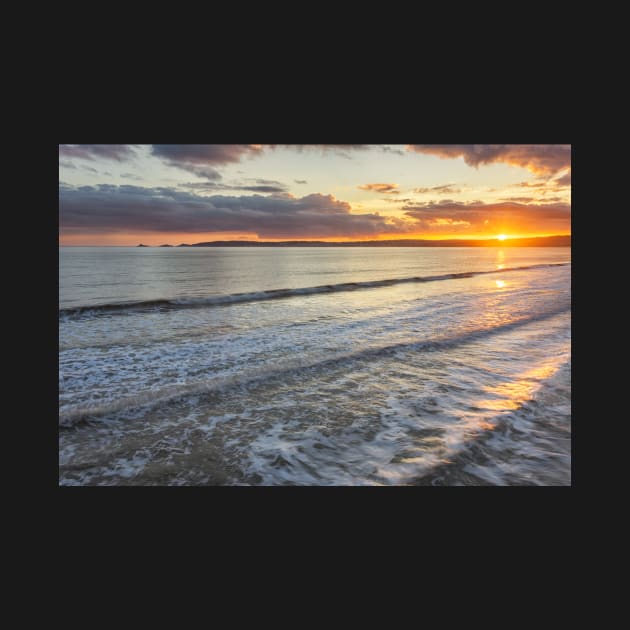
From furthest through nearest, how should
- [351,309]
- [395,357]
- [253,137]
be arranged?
1. [351,309]
2. [395,357]
3. [253,137]

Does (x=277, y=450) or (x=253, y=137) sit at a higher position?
(x=253, y=137)

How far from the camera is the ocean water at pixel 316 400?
4.20 m

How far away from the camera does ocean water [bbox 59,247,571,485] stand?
13.8 feet

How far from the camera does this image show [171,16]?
6.65 feet

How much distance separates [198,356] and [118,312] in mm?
8037

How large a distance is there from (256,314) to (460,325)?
289 inches

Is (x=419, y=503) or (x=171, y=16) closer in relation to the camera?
(x=171, y=16)

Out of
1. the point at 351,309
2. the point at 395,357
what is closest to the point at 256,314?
the point at 351,309

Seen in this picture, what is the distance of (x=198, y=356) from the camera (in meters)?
8.51

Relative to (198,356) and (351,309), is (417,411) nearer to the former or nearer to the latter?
(198,356)

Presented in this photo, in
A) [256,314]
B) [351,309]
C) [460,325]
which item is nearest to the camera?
[460,325]

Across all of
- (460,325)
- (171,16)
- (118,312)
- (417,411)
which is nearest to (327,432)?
(417,411)

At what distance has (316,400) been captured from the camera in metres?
6.10
